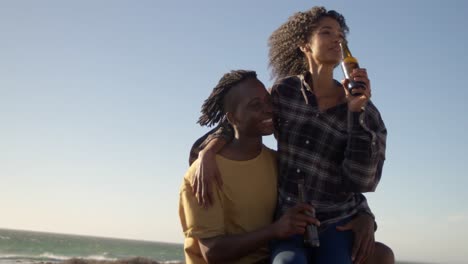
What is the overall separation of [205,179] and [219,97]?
29.5 inches

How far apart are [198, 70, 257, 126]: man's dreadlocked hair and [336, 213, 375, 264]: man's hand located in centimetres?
121

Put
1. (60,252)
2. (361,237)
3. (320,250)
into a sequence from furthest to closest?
(60,252) < (361,237) < (320,250)

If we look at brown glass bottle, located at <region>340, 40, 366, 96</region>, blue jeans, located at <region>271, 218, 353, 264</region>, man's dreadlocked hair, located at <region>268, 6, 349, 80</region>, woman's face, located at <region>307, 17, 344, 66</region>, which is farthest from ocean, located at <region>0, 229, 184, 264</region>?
brown glass bottle, located at <region>340, 40, 366, 96</region>

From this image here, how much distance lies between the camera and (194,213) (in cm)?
372

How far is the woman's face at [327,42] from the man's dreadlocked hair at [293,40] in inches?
2.5

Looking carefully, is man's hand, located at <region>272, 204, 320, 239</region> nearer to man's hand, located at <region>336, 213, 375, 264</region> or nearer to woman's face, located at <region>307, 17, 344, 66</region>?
man's hand, located at <region>336, 213, 375, 264</region>

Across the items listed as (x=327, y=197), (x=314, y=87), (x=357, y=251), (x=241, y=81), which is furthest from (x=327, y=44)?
(x=357, y=251)

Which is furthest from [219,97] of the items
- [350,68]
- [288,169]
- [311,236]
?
[311,236]

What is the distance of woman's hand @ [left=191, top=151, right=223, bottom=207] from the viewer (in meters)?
3.71

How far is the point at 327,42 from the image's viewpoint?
4184 millimetres

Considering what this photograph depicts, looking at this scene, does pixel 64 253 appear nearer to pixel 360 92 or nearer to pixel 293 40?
pixel 293 40

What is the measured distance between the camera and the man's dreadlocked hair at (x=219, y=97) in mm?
4105

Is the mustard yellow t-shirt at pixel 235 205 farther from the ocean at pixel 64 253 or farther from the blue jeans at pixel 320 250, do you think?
the ocean at pixel 64 253

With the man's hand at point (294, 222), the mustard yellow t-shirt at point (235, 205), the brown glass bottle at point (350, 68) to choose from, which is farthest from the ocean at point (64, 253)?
the brown glass bottle at point (350, 68)
